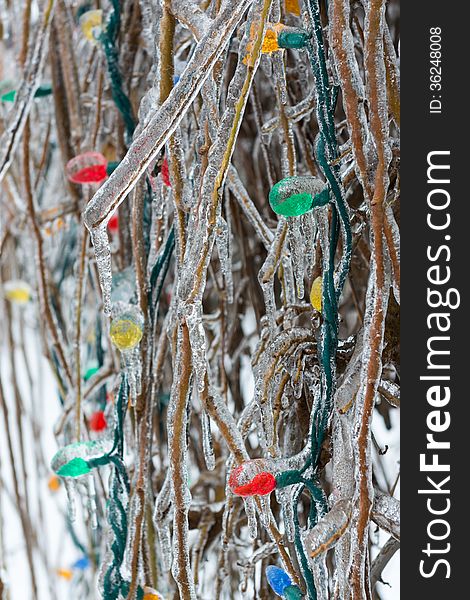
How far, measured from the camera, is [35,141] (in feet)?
2.99

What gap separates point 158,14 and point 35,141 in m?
0.49

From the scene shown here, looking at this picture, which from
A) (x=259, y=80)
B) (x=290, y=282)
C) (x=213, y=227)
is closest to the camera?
(x=213, y=227)

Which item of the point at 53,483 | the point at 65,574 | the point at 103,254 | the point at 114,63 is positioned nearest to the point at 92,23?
the point at 114,63

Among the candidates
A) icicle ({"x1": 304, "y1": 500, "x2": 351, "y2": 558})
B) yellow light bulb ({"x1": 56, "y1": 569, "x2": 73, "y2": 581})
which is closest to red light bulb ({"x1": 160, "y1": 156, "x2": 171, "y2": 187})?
icicle ({"x1": 304, "y1": 500, "x2": 351, "y2": 558})

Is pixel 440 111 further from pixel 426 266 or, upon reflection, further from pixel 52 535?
pixel 52 535

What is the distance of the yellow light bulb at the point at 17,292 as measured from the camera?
0.85 m

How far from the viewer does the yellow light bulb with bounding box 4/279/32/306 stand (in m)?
0.85

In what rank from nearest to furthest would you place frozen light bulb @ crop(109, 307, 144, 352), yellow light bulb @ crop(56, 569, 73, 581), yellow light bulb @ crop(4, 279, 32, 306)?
frozen light bulb @ crop(109, 307, 144, 352)
yellow light bulb @ crop(4, 279, 32, 306)
yellow light bulb @ crop(56, 569, 73, 581)

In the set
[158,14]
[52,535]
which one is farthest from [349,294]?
[52,535]

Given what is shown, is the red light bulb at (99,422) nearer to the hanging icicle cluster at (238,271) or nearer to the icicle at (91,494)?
the hanging icicle cluster at (238,271)

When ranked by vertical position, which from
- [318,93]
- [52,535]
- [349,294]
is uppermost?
[318,93]

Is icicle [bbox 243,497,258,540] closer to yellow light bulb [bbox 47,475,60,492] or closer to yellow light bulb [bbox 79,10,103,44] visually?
yellow light bulb [bbox 79,10,103,44]

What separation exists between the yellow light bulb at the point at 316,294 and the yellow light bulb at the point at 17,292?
0.49 meters

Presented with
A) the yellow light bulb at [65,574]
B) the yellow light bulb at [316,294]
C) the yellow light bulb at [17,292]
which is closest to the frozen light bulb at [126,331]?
the yellow light bulb at [316,294]
